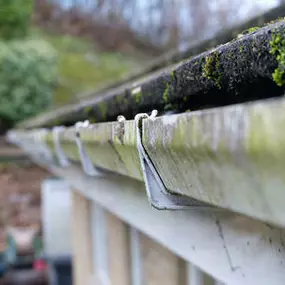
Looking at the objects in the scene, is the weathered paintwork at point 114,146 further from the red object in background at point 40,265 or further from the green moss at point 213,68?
the red object in background at point 40,265

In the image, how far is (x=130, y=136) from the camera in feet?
3.41

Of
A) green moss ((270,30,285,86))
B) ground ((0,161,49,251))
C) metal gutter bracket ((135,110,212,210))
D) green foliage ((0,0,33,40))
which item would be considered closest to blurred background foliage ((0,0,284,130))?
green foliage ((0,0,33,40))

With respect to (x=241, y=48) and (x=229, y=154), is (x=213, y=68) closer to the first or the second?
(x=241, y=48)

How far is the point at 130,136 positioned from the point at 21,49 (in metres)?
13.3

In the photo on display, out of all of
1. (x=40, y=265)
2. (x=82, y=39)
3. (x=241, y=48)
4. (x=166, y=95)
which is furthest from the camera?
(x=82, y=39)

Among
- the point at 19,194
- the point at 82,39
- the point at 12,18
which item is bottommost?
the point at 19,194

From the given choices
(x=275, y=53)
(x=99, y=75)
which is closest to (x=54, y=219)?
(x=275, y=53)

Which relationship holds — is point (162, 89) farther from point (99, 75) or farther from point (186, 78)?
point (99, 75)

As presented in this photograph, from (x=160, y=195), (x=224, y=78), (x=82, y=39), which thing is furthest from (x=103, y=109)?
(x=82, y=39)

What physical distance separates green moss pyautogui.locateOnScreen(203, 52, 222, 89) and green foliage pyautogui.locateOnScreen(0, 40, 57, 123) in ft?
41.2

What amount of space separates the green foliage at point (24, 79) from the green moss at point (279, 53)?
1281 centimetres

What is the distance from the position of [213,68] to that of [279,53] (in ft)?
0.80

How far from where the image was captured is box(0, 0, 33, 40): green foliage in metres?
15.1

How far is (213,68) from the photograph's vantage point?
92 cm
